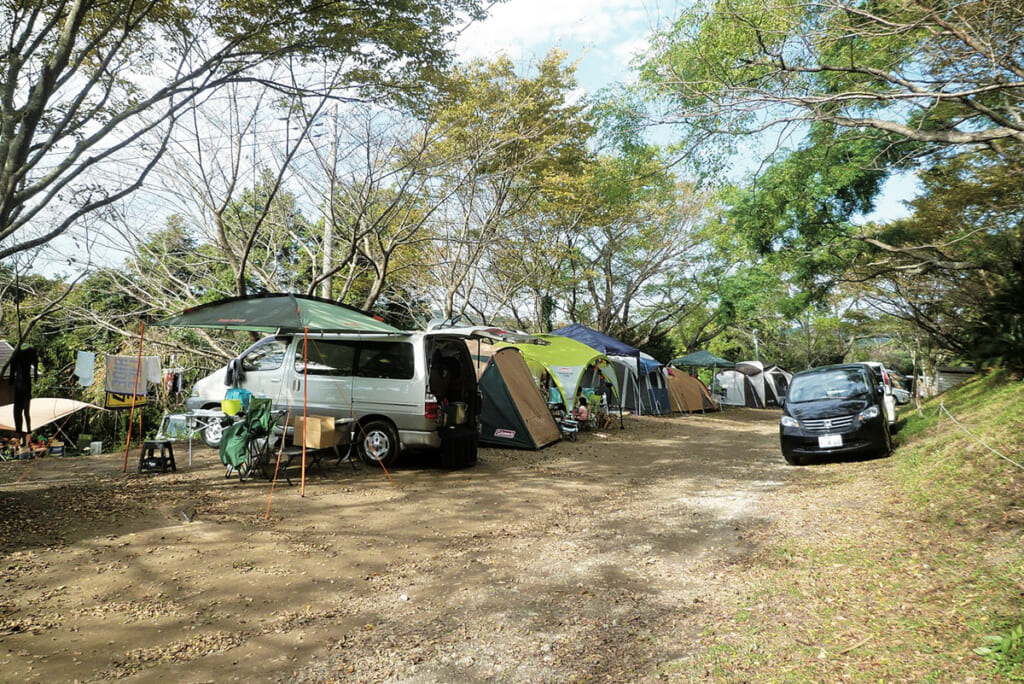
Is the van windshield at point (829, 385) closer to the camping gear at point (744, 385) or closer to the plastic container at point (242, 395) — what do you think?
the plastic container at point (242, 395)

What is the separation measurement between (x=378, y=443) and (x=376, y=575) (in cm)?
406

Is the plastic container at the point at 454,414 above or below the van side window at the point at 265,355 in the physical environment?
below

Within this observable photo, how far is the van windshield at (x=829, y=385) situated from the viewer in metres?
8.65

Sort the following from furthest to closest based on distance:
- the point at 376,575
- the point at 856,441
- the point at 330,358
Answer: the point at 330,358, the point at 856,441, the point at 376,575

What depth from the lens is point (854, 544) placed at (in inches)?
178

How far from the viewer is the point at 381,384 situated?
8.14 m

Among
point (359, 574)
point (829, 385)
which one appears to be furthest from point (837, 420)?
point (359, 574)

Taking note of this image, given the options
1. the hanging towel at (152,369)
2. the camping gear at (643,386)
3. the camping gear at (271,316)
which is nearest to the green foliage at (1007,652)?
the camping gear at (271,316)

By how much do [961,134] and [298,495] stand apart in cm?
787

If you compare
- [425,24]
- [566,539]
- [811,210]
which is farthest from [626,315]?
[566,539]

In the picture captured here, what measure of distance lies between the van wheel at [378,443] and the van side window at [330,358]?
84 cm

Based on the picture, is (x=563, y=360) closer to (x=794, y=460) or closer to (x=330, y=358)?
(x=794, y=460)

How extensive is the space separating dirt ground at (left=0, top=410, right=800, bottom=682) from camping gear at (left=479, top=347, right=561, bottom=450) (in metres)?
2.87

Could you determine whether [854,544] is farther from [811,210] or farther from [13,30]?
[811,210]
